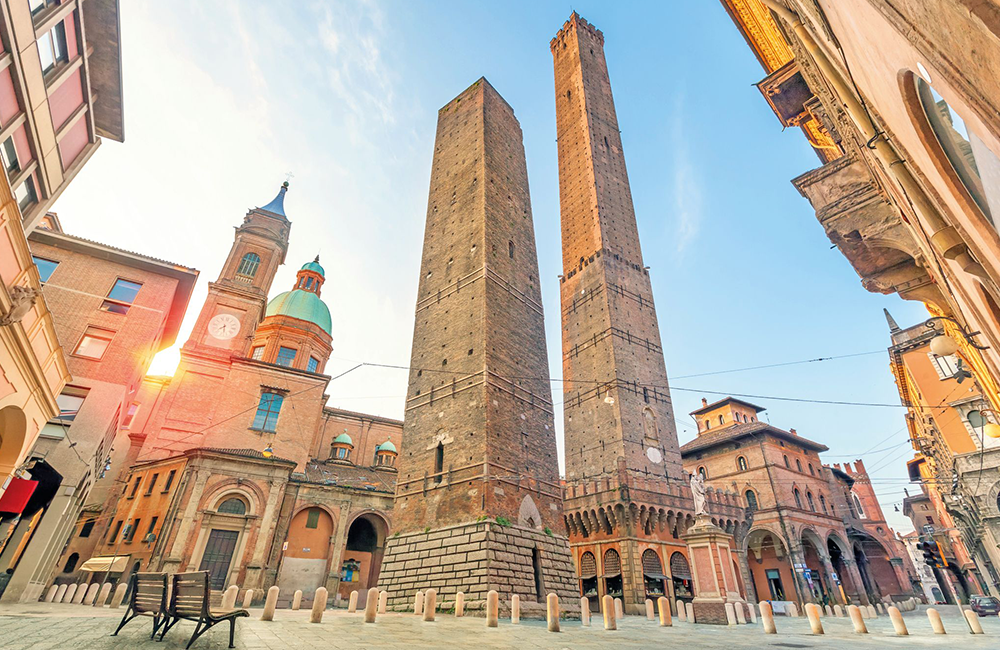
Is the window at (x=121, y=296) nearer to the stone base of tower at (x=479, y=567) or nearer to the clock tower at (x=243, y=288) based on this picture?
the clock tower at (x=243, y=288)

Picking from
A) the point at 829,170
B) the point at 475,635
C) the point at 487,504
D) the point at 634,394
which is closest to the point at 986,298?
the point at 829,170

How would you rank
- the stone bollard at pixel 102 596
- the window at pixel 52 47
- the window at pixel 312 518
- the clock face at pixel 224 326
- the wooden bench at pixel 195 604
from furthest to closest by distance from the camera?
1. the clock face at pixel 224 326
2. the window at pixel 312 518
3. the stone bollard at pixel 102 596
4. the window at pixel 52 47
5. the wooden bench at pixel 195 604

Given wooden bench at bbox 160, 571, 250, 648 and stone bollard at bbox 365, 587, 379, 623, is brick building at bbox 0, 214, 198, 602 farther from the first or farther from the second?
wooden bench at bbox 160, 571, 250, 648

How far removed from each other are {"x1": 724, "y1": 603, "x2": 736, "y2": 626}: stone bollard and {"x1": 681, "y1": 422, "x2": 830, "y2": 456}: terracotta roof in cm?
2315

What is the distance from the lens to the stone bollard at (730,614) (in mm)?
12930

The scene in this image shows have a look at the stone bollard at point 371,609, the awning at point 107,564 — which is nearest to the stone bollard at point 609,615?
the stone bollard at point 371,609

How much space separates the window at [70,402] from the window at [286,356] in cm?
1459

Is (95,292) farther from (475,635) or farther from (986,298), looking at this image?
(986,298)

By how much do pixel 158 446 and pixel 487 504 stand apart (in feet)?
67.6

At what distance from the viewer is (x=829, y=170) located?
8.24 m

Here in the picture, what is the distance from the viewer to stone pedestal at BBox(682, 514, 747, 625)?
13.4 meters

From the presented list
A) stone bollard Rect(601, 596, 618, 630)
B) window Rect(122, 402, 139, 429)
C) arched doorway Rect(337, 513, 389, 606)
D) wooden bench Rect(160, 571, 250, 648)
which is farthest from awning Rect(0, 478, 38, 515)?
window Rect(122, 402, 139, 429)

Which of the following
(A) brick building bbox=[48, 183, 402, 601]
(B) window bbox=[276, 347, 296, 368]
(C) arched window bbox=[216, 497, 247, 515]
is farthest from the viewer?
(B) window bbox=[276, 347, 296, 368]

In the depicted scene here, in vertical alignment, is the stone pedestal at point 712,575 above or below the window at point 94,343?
below
